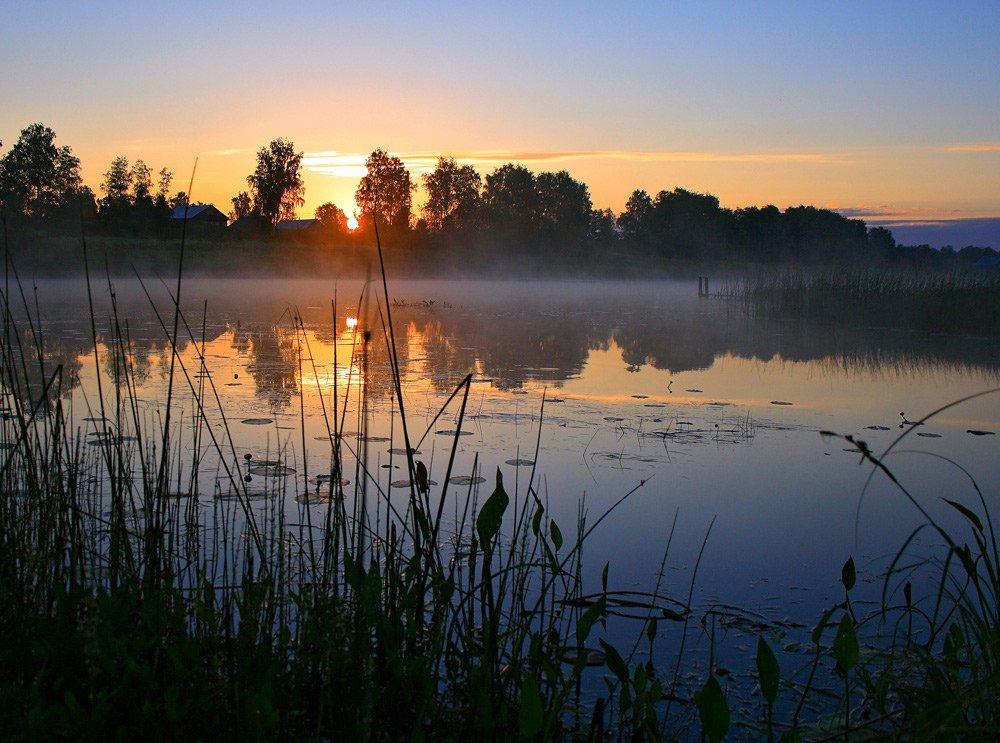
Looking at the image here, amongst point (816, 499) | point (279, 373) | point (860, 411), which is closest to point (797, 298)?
point (860, 411)

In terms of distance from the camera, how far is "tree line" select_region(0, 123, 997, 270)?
48.2 meters

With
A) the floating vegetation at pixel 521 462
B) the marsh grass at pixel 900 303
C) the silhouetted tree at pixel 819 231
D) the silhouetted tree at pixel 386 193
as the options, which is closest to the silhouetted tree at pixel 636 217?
the silhouetted tree at pixel 819 231

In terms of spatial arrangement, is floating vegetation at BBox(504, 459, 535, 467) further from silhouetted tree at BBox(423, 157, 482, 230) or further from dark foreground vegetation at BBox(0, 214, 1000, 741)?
silhouetted tree at BBox(423, 157, 482, 230)

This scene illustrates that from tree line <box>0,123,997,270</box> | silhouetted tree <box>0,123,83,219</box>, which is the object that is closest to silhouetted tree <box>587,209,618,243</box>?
tree line <box>0,123,997,270</box>

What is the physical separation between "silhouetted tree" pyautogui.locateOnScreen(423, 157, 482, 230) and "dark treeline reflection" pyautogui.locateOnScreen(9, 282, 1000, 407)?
150 feet

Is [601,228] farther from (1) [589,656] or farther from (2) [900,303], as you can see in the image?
(1) [589,656]

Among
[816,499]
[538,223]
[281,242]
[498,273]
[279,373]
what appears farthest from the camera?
[538,223]

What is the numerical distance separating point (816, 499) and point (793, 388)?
3498 mm

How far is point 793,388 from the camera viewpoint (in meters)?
7.00

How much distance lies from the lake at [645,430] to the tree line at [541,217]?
34.2m

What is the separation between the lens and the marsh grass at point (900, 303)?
40.5 ft

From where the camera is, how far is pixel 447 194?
60.8 metres

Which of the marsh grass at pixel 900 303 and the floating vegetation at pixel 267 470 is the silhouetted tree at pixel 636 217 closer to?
the marsh grass at pixel 900 303

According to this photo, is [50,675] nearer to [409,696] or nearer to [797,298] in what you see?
[409,696]
